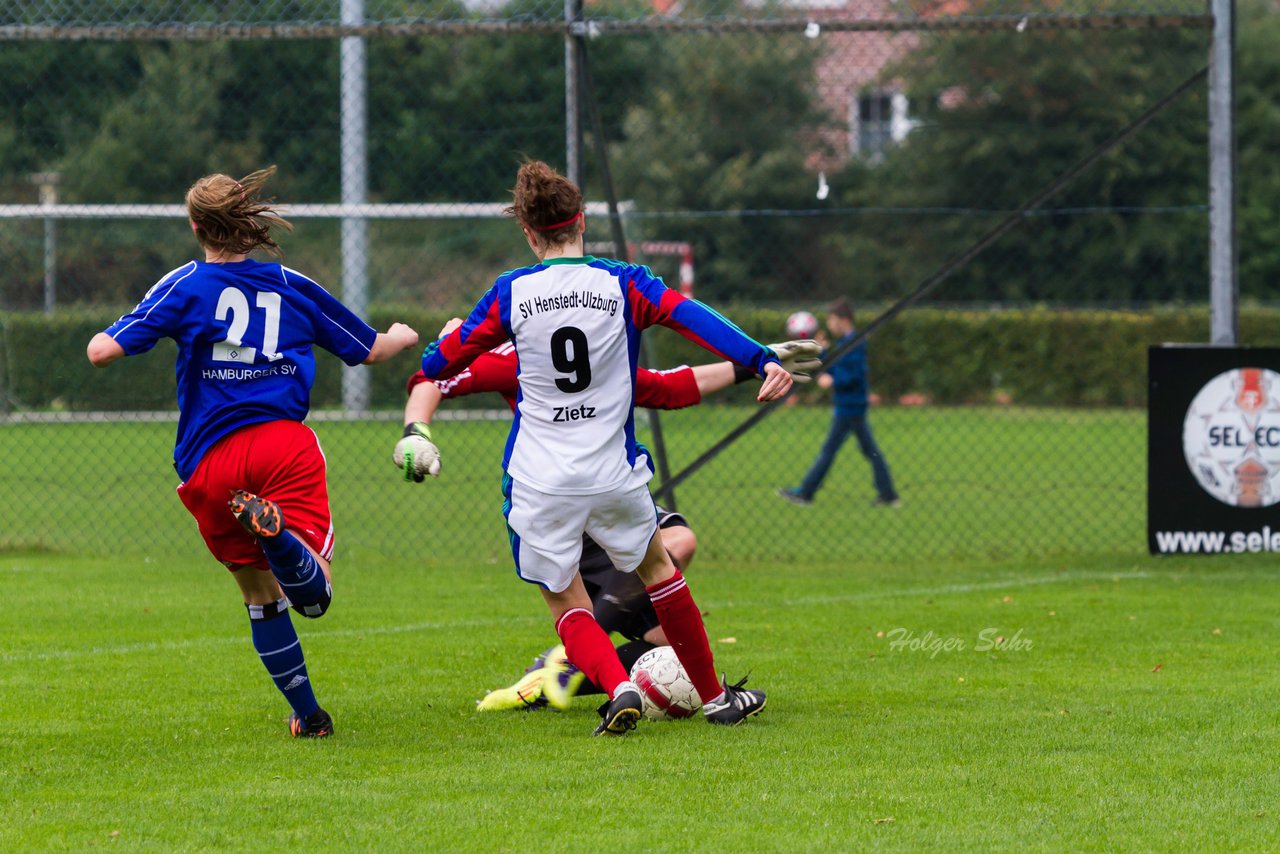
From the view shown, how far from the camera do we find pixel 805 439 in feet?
64.6

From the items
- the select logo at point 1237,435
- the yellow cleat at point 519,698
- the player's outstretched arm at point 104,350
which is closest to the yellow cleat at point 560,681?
the yellow cleat at point 519,698

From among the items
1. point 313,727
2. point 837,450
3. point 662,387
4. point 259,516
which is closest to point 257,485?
point 259,516

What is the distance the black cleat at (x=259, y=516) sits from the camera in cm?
442

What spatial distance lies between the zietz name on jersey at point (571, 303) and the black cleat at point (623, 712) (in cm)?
117

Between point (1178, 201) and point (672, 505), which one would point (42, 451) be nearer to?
point (672, 505)

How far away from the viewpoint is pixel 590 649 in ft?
16.5

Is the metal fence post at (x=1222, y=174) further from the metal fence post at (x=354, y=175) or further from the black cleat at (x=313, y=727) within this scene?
the black cleat at (x=313, y=727)

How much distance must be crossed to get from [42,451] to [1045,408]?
42.0 ft

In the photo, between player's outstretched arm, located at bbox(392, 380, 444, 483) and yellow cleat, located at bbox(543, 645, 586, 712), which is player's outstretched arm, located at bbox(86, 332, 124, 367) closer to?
player's outstretched arm, located at bbox(392, 380, 444, 483)

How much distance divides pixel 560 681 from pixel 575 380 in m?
1.23

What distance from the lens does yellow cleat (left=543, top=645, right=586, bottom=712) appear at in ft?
18.2

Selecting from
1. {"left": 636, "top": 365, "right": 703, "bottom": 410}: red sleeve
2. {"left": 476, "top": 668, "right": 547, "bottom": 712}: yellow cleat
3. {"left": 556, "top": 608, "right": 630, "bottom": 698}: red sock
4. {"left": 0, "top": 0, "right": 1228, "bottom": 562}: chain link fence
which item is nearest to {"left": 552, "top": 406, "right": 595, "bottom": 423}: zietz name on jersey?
{"left": 636, "top": 365, "right": 703, "bottom": 410}: red sleeve

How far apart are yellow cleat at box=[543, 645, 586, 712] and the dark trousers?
748 centimetres

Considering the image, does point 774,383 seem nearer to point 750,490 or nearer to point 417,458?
point 417,458
